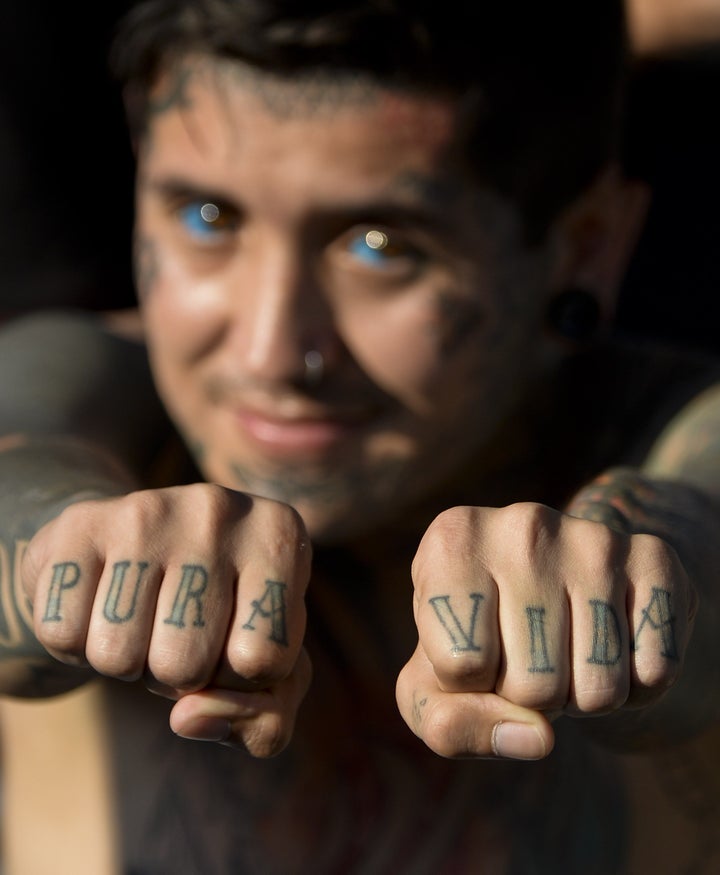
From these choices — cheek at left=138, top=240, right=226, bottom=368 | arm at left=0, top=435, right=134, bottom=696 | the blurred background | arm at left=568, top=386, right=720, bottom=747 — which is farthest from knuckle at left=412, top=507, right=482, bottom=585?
the blurred background

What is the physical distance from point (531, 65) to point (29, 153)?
1.66 feet

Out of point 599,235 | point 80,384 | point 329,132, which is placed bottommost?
point 80,384

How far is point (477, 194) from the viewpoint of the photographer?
809mm

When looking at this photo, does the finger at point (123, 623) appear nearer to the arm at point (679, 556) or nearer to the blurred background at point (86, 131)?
the arm at point (679, 556)

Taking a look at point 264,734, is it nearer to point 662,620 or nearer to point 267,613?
point 267,613

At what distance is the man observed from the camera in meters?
0.53

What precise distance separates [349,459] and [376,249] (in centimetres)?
14

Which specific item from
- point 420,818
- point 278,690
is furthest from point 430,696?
point 420,818

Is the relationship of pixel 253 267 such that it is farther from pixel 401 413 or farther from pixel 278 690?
pixel 278 690

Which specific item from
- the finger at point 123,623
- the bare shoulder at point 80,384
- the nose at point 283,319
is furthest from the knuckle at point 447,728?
the bare shoulder at point 80,384

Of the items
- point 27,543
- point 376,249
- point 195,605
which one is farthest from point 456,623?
point 376,249

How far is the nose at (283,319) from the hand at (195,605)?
0.75ft

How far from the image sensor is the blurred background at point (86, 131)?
3.58 feet

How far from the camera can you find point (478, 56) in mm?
792
